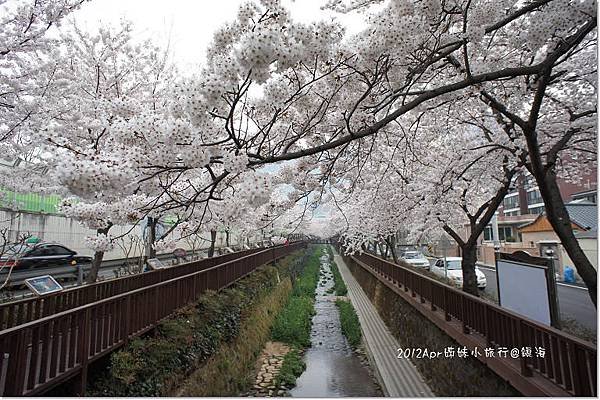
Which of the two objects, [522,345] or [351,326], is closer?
[522,345]

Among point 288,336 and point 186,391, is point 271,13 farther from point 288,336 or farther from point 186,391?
point 288,336

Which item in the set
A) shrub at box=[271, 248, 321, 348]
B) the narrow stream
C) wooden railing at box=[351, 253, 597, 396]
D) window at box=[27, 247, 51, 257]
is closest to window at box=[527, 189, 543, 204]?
shrub at box=[271, 248, 321, 348]

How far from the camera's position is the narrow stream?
4.92m

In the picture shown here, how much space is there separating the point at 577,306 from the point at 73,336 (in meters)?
10.3

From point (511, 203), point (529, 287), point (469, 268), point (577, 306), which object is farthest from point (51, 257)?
point (511, 203)

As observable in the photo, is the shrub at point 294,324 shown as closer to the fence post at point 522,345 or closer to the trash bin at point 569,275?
the fence post at point 522,345

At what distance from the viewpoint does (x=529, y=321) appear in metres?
2.50

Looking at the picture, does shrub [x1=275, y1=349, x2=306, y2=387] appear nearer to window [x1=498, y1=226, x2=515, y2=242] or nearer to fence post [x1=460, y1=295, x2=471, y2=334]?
fence post [x1=460, y1=295, x2=471, y2=334]

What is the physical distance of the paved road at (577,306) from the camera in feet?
22.1

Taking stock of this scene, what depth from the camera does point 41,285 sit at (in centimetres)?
351

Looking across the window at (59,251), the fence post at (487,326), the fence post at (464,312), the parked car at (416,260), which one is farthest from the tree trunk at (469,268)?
the parked car at (416,260)

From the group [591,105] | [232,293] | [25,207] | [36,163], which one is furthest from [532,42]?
[25,207]

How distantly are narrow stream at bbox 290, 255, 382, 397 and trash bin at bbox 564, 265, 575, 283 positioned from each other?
844 centimetres

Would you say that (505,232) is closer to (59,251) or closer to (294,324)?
(294,324)
